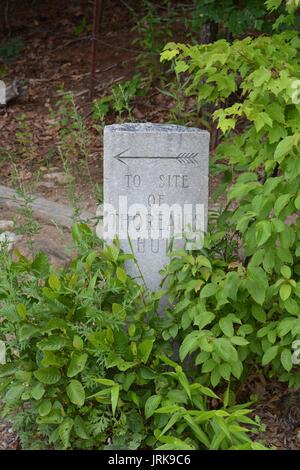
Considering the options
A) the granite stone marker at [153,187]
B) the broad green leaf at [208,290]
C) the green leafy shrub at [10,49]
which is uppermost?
the green leafy shrub at [10,49]

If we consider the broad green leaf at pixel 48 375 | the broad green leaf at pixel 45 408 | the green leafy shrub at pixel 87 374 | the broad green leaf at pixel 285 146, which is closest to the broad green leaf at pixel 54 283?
the green leafy shrub at pixel 87 374

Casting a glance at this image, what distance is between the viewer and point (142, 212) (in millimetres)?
3873

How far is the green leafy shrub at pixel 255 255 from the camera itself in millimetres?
3119

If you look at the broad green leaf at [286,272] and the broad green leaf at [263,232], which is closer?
the broad green leaf at [263,232]

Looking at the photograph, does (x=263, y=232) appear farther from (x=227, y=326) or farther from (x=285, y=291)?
(x=227, y=326)

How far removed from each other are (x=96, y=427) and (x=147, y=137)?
146cm

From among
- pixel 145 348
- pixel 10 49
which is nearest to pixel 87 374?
pixel 145 348

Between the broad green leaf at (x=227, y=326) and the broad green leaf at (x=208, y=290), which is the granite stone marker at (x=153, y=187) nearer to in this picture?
the broad green leaf at (x=208, y=290)

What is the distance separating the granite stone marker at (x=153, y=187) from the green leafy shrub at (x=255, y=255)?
0.75ft

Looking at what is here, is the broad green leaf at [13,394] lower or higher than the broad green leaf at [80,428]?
higher

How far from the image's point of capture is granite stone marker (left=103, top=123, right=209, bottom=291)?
3.77 meters

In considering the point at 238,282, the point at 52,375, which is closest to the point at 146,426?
the point at 52,375

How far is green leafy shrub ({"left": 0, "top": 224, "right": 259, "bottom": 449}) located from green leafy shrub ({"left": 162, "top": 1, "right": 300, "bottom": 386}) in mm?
208

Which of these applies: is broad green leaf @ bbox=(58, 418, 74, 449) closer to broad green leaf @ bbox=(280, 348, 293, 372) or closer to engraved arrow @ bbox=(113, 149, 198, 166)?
broad green leaf @ bbox=(280, 348, 293, 372)
